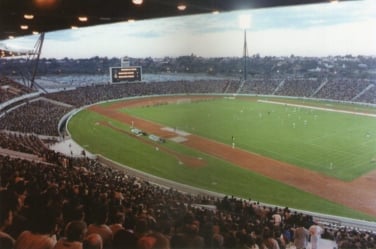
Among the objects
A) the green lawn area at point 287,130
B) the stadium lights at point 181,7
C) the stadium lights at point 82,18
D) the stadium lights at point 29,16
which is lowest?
the green lawn area at point 287,130

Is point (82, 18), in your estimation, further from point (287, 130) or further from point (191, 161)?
point (287, 130)

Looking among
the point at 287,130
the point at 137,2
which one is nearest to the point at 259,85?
the point at 287,130

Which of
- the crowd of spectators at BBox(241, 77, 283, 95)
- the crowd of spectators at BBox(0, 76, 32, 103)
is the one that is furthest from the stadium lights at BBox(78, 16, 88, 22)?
the crowd of spectators at BBox(241, 77, 283, 95)

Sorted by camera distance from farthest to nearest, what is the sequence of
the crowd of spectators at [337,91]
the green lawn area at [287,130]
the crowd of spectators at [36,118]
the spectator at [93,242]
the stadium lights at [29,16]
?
1. the crowd of spectators at [337,91]
2. the green lawn area at [287,130]
3. the crowd of spectators at [36,118]
4. the stadium lights at [29,16]
5. the spectator at [93,242]

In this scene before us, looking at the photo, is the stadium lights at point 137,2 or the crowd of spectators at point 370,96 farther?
the crowd of spectators at point 370,96

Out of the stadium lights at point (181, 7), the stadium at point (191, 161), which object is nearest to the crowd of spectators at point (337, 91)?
the stadium at point (191, 161)

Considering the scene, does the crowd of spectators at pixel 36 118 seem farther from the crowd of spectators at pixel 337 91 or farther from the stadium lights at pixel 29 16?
the crowd of spectators at pixel 337 91
